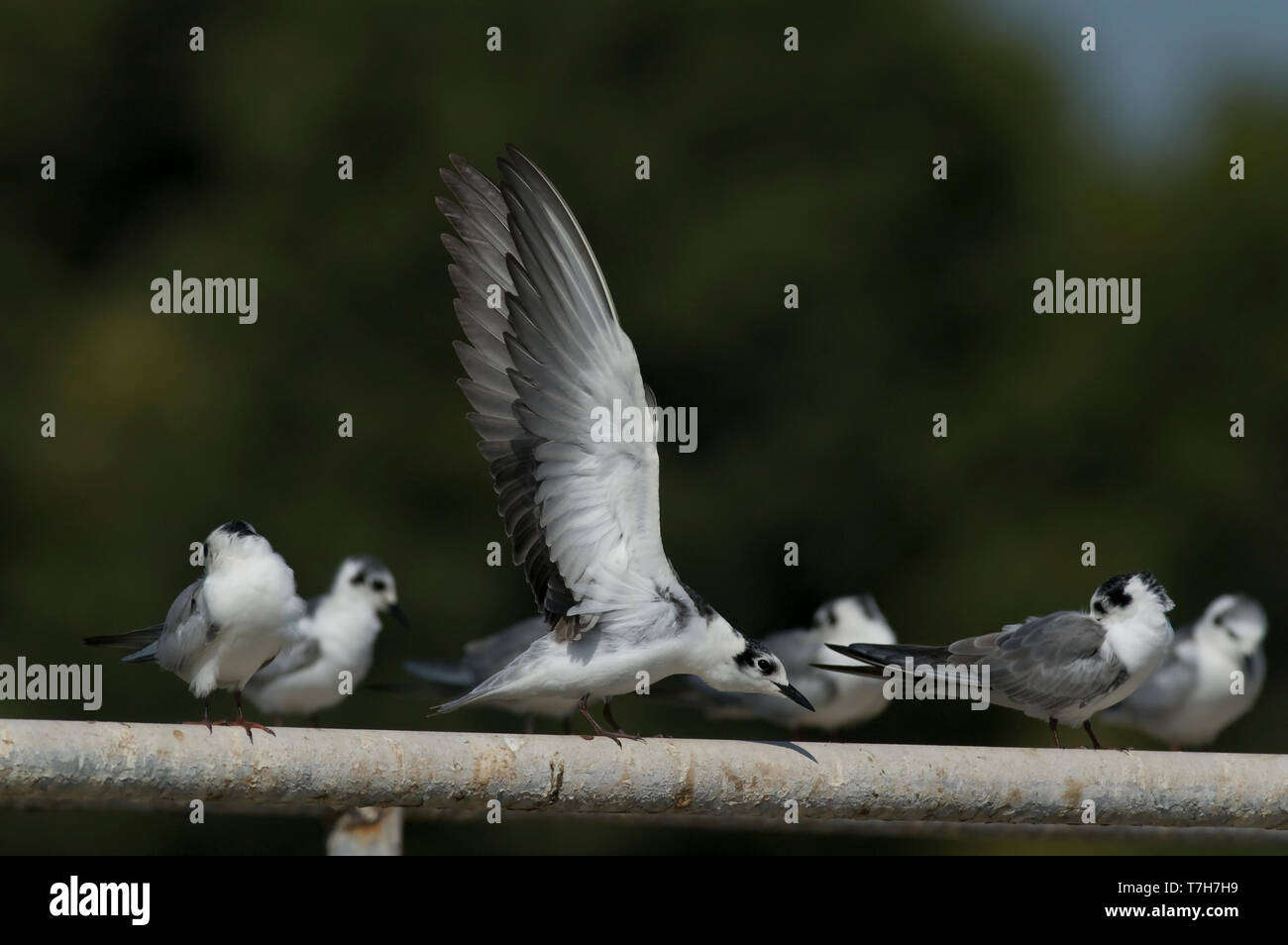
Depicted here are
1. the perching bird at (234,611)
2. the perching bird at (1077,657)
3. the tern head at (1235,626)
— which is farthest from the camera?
the tern head at (1235,626)

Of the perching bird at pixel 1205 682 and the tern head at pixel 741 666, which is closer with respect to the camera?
the tern head at pixel 741 666

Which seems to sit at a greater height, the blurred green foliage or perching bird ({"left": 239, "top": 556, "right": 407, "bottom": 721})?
the blurred green foliage

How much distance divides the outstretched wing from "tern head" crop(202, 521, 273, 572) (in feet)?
2.38

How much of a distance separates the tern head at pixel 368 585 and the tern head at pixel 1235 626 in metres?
4.24

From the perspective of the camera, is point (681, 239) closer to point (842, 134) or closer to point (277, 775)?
point (842, 134)

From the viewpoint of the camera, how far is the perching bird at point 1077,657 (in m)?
6.62

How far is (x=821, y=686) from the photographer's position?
10.6 m

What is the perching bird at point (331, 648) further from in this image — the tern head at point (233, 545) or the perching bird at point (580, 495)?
the perching bird at point (580, 495)

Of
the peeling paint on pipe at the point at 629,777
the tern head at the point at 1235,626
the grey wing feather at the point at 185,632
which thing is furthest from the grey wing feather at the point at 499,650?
the peeling paint on pipe at the point at 629,777

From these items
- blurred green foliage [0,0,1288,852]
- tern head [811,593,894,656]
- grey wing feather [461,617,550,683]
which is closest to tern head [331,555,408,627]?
grey wing feather [461,617,550,683]

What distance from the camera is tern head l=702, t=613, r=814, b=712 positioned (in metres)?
6.08

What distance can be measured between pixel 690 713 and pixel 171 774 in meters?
13.4

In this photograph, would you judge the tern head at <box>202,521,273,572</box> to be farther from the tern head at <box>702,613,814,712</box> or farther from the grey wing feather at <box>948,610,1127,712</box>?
the grey wing feather at <box>948,610,1127,712</box>

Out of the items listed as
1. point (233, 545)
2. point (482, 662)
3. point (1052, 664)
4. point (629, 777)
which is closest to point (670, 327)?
point (482, 662)
